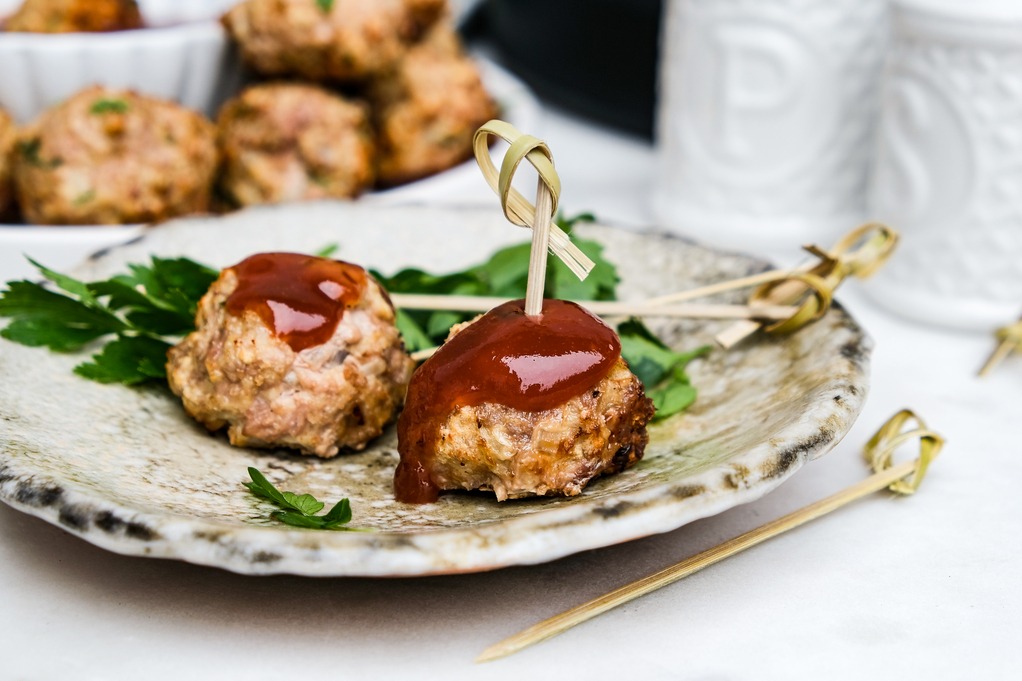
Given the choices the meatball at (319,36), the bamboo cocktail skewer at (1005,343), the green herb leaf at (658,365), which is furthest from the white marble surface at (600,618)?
the meatball at (319,36)

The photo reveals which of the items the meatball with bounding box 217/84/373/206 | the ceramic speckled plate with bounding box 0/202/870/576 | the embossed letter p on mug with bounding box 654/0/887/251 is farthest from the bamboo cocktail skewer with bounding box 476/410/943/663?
the meatball with bounding box 217/84/373/206

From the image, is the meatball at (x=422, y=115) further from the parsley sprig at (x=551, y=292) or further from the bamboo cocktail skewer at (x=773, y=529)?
the bamboo cocktail skewer at (x=773, y=529)

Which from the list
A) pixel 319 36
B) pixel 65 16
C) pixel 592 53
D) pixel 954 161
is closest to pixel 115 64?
pixel 65 16

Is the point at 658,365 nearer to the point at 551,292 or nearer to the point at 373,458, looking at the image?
the point at 551,292

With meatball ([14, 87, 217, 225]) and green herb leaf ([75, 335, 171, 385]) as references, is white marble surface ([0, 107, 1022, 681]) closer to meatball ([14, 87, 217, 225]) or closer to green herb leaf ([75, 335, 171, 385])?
green herb leaf ([75, 335, 171, 385])

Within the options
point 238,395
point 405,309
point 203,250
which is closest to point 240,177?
point 203,250

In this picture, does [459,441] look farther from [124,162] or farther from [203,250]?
[124,162]

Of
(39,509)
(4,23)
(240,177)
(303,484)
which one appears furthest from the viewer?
(4,23)
